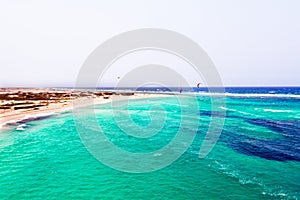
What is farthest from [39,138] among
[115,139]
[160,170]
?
[160,170]

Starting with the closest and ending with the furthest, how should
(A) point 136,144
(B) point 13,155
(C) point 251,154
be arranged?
(B) point 13,155 < (C) point 251,154 < (A) point 136,144

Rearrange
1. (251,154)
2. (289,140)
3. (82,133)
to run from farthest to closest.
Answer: (82,133), (289,140), (251,154)

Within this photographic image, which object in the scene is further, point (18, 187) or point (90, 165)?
point (90, 165)

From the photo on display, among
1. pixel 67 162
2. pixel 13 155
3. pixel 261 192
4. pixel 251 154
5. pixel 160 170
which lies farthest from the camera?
pixel 251 154

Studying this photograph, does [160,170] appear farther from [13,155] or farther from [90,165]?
[13,155]

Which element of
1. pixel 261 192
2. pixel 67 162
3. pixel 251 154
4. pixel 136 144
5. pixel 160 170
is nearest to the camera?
pixel 261 192

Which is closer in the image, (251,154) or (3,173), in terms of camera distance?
(3,173)

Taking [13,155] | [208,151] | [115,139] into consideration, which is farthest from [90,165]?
[208,151]

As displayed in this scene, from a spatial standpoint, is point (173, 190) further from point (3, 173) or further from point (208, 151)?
point (3, 173)
